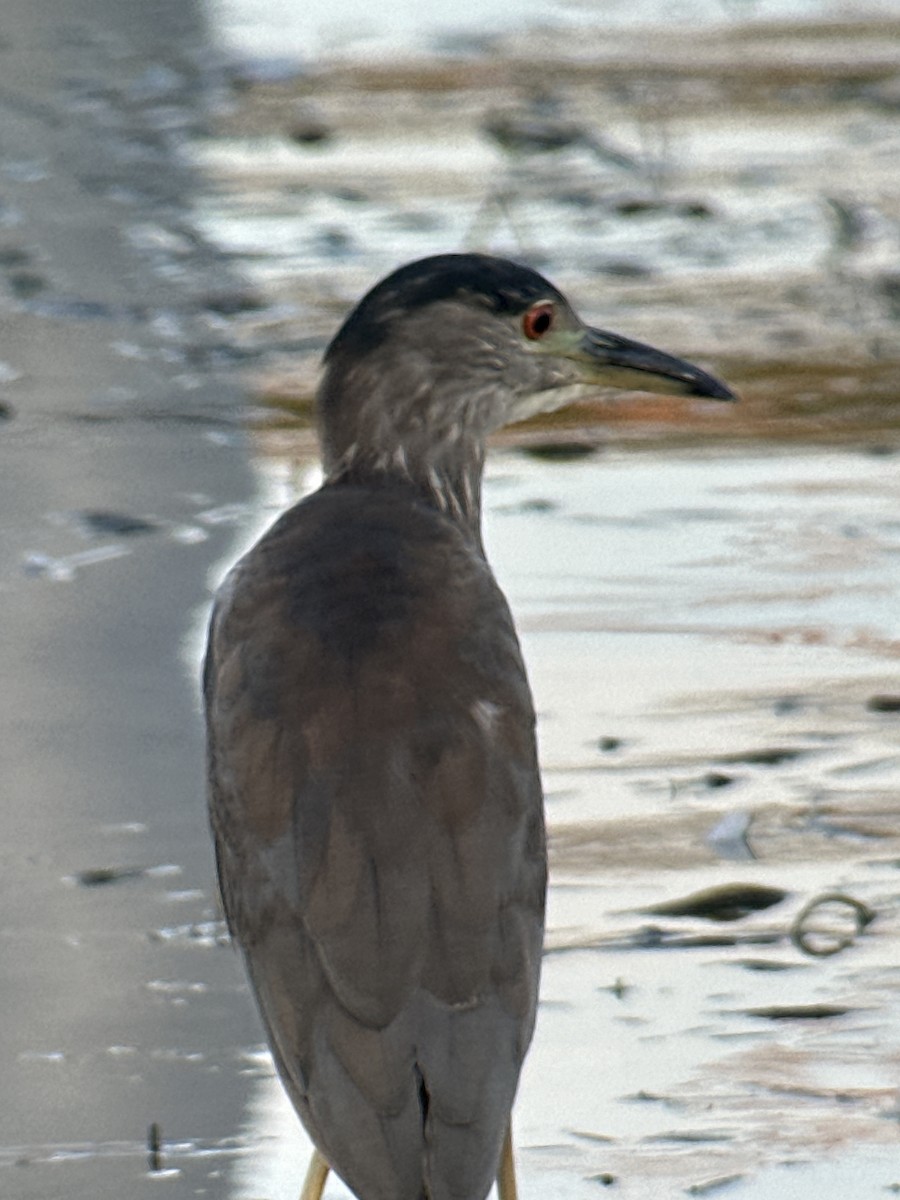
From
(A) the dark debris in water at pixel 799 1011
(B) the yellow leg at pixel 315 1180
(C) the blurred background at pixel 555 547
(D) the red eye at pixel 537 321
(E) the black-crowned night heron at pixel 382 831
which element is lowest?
(C) the blurred background at pixel 555 547

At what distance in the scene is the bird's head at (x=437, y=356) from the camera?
4.73 metres

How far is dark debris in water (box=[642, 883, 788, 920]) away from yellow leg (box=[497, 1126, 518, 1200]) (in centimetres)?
98

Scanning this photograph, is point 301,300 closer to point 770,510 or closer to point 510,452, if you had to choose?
point 510,452

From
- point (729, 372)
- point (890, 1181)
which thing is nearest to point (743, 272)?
point (729, 372)

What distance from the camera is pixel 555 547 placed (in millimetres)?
6480

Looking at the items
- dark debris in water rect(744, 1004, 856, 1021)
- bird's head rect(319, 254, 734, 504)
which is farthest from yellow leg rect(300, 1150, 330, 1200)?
bird's head rect(319, 254, 734, 504)

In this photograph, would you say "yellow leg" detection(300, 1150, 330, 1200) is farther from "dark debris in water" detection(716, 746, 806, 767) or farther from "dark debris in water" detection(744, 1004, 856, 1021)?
"dark debris in water" detection(716, 746, 806, 767)

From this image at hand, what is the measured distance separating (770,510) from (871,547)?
1.01 ft

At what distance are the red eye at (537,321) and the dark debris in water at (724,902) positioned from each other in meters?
0.86

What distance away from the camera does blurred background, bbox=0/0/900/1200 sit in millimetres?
4285

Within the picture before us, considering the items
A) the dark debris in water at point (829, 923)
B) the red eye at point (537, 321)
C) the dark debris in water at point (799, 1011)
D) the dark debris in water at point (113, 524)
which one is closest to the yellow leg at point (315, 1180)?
the dark debris in water at point (799, 1011)

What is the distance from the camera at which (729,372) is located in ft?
25.5

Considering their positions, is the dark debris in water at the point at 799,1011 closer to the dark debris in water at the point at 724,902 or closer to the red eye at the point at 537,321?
the dark debris in water at the point at 724,902

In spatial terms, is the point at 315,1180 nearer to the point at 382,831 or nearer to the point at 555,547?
the point at 382,831
